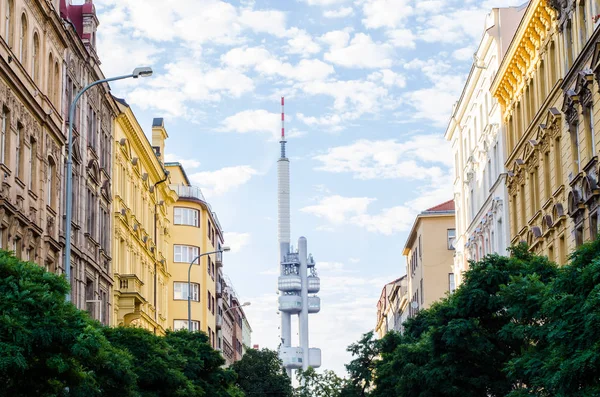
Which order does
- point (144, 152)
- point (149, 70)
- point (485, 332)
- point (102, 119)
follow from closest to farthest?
point (149, 70), point (485, 332), point (102, 119), point (144, 152)

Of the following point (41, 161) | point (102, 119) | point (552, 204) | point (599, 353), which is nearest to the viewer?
point (599, 353)

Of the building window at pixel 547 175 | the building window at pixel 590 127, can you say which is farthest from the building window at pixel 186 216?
the building window at pixel 590 127

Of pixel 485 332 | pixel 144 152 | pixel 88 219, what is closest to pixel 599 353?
pixel 485 332

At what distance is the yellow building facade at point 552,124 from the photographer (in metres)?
39.4

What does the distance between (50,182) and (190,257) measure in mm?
47916

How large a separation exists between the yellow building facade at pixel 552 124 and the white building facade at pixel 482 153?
8.39 feet

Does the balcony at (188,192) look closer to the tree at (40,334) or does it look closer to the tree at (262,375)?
the tree at (262,375)

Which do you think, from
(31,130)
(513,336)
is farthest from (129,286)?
(513,336)

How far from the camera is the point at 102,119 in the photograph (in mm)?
55625

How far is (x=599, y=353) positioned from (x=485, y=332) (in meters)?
15.3

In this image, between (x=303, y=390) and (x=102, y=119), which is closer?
(x=102, y=119)

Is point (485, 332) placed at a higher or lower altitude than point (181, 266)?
lower

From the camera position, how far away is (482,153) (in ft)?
216

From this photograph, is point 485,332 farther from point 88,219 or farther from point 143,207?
point 143,207
